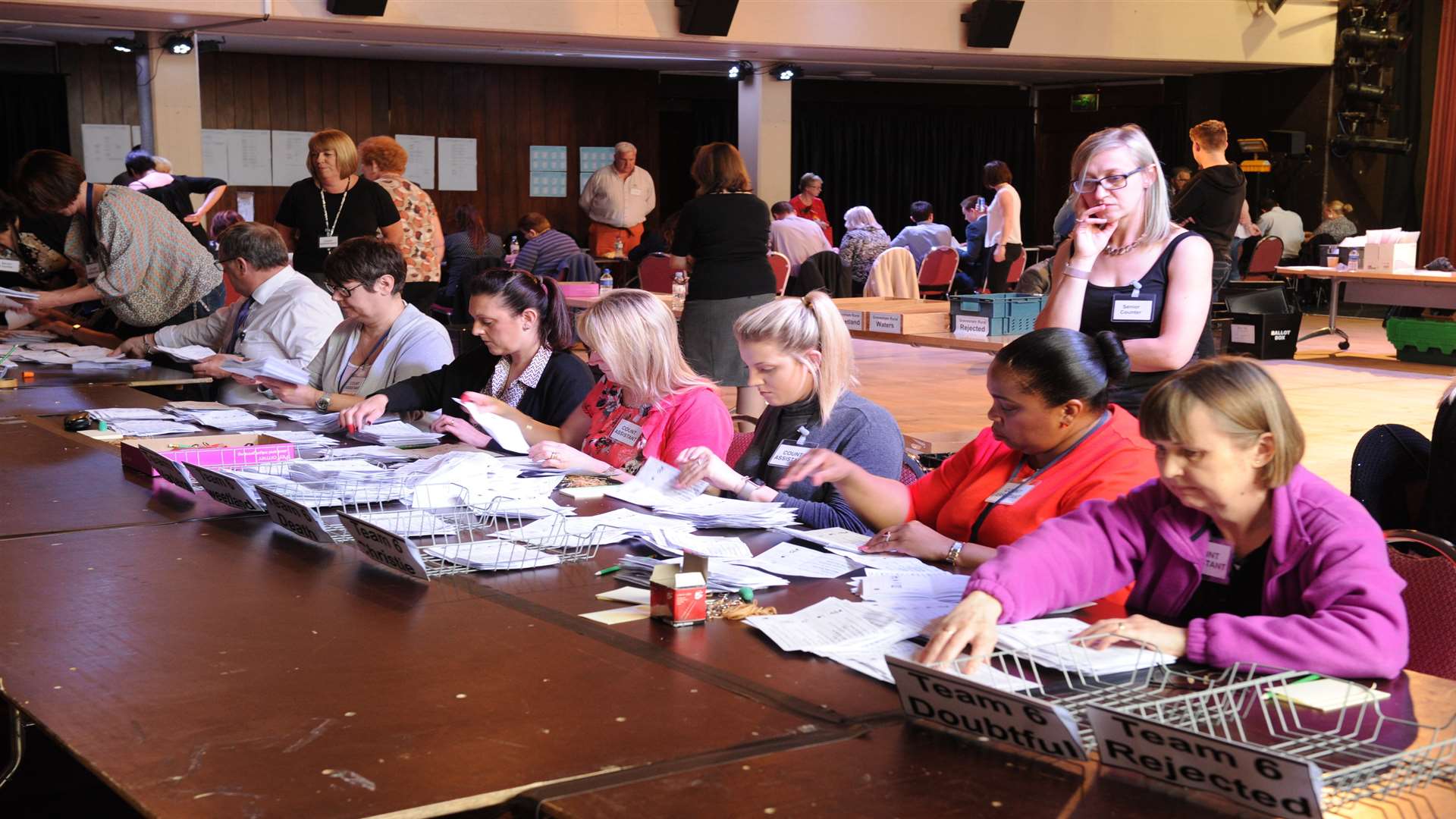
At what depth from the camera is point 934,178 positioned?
17.2 m

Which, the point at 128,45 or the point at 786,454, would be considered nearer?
the point at 786,454

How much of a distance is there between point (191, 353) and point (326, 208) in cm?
149

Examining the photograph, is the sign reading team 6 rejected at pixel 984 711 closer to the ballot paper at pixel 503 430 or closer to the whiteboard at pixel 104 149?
the ballot paper at pixel 503 430

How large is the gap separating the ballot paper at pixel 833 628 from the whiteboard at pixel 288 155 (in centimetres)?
1185

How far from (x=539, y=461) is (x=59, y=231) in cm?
432

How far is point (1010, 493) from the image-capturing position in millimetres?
2453

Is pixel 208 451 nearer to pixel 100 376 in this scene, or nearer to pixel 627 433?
pixel 627 433

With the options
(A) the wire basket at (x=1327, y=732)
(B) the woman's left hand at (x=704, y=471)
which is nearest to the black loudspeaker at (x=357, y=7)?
(B) the woman's left hand at (x=704, y=471)

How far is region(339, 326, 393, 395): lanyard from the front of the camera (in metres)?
4.37

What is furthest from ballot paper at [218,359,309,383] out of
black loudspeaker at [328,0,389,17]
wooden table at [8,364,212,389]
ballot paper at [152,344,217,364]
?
black loudspeaker at [328,0,389,17]

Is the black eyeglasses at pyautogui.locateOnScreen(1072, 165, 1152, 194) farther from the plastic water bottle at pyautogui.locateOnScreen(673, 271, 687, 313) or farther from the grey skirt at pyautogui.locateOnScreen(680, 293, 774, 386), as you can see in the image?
the plastic water bottle at pyautogui.locateOnScreen(673, 271, 687, 313)

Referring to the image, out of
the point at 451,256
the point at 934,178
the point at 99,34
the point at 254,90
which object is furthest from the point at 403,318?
the point at 934,178

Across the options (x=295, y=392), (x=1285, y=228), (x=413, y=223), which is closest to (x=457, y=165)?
(x=413, y=223)

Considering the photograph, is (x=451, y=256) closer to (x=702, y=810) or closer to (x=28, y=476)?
(x=28, y=476)
